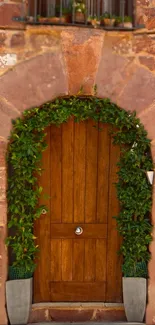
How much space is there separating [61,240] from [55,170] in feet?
2.37

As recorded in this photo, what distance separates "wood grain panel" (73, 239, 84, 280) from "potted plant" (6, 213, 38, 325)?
0.43 meters

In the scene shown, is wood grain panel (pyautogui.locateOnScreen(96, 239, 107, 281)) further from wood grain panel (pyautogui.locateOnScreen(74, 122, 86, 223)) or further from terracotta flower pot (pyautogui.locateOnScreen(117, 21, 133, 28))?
terracotta flower pot (pyautogui.locateOnScreen(117, 21, 133, 28))

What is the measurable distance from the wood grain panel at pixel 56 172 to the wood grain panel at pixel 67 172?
0.04m

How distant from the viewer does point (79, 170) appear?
12.8ft

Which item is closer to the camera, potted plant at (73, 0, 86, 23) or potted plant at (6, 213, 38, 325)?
potted plant at (73, 0, 86, 23)

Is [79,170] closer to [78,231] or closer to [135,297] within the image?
[78,231]

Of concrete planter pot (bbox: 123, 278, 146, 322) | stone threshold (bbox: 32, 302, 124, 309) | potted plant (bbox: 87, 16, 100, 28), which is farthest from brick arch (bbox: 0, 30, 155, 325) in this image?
concrete planter pot (bbox: 123, 278, 146, 322)

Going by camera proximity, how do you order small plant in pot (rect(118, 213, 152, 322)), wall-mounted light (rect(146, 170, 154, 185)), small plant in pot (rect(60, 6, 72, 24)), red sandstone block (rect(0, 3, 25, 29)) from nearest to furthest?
1. red sandstone block (rect(0, 3, 25, 29))
2. small plant in pot (rect(60, 6, 72, 24))
3. wall-mounted light (rect(146, 170, 154, 185))
4. small plant in pot (rect(118, 213, 152, 322))

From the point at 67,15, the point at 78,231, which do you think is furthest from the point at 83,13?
the point at 78,231

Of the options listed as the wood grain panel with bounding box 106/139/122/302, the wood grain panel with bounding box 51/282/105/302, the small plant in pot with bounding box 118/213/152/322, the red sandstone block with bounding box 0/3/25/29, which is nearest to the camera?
the red sandstone block with bounding box 0/3/25/29

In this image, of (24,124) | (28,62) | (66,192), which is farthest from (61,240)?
(28,62)

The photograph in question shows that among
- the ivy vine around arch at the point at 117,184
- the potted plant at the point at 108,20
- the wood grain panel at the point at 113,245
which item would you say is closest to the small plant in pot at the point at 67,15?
the potted plant at the point at 108,20

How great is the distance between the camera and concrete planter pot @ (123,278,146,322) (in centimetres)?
381

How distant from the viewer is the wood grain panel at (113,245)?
12.8 feet
